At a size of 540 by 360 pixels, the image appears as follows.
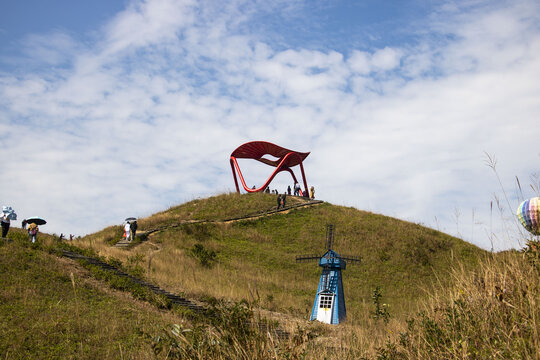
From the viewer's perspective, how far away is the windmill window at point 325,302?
19.5 metres

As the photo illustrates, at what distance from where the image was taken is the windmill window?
64.0 feet

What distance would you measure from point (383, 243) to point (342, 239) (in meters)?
2.92

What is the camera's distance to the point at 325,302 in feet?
64.3

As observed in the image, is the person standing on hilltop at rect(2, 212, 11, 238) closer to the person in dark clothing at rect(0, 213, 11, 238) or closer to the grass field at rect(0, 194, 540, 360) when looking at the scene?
the person in dark clothing at rect(0, 213, 11, 238)

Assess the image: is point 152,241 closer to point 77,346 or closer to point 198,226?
point 198,226

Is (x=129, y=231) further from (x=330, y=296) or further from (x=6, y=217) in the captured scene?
(x=330, y=296)

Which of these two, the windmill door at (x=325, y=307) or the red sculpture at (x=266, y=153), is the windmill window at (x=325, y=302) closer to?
the windmill door at (x=325, y=307)

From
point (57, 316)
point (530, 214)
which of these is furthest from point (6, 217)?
point (530, 214)

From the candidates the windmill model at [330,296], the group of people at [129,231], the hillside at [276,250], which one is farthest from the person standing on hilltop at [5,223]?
the windmill model at [330,296]

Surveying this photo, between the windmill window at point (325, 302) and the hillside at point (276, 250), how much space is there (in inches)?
44.4

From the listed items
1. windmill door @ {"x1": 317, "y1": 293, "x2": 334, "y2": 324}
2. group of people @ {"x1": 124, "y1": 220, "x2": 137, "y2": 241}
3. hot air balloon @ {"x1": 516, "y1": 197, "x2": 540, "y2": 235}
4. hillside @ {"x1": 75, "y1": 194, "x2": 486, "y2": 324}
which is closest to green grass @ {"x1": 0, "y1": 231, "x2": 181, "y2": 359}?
hot air balloon @ {"x1": 516, "y1": 197, "x2": 540, "y2": 235}

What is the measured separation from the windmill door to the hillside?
109 cm

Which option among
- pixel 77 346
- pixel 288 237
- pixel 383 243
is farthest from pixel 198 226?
pixel 77 346

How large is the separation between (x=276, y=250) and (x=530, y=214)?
26270 mm
